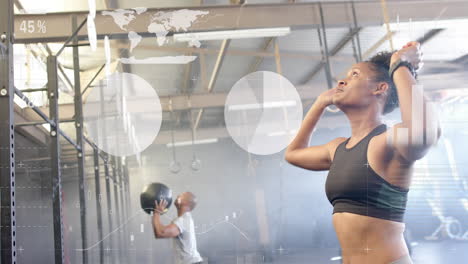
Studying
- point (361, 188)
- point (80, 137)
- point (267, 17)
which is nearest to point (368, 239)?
point (361, 188)

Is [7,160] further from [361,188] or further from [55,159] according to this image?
[361,188]

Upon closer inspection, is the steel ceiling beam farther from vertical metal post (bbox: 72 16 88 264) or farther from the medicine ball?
the medicine ball

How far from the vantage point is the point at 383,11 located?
5.30ft

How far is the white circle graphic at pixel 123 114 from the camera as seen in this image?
152cm

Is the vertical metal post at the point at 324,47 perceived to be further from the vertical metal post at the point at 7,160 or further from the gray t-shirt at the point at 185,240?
the vertical metal post at the point at 7,160

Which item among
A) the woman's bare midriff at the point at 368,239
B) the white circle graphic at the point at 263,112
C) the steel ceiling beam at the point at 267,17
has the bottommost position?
the woman's bare midriff at the point at 368,239

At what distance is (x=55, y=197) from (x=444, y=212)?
4.43 ft

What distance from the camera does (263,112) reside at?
156 centimetres

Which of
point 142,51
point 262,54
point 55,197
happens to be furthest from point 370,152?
point 55,197

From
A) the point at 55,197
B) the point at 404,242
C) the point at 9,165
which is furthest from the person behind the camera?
the point at 55,197

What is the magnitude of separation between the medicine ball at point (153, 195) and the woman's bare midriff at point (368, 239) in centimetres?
56

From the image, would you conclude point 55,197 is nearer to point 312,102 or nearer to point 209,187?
point 209,187

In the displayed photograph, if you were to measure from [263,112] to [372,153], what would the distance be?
39cm

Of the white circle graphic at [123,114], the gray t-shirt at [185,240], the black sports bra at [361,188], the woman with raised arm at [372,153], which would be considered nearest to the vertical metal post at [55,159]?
the white circle graphic at [123,114]
